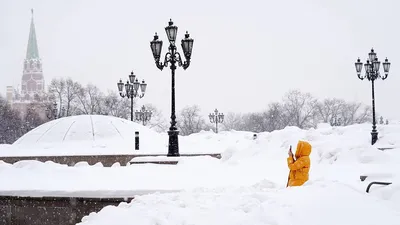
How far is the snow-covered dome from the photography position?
2431 centimetres

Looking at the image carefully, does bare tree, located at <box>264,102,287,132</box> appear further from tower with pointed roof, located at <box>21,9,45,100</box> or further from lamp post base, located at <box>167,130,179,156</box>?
lamp post base, located at <box>167,130,179,156</box>

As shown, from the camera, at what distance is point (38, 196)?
A: 905 cm

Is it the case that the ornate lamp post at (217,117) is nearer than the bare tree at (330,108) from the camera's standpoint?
Yes

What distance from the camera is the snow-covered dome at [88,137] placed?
2431cm

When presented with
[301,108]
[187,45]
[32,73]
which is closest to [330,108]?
[301,108]

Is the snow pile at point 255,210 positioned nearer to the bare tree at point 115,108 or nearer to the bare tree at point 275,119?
the bare tree at point 115,108

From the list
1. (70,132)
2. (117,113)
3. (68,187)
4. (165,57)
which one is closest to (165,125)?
(117,113)

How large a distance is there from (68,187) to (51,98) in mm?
55598

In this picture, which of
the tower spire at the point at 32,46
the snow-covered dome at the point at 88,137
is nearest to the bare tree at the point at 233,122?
the tower spire at the point at 32,46

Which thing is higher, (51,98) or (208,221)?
(51,98)

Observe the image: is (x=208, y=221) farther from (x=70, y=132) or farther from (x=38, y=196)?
(x=70, y=132)

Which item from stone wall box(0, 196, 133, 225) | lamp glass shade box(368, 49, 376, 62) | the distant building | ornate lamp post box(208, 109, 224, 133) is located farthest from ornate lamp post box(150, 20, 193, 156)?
the distant building

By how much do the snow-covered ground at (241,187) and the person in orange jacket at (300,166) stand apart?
1.39 ft

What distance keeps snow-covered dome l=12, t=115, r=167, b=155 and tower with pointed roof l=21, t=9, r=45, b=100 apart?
87.5 metres
